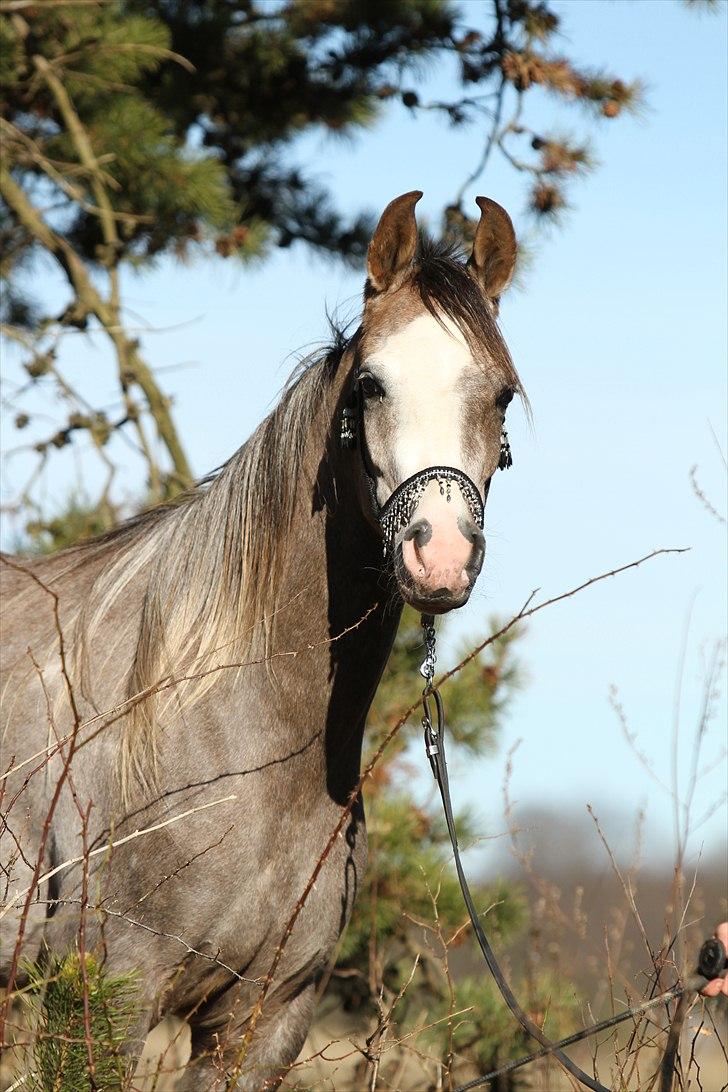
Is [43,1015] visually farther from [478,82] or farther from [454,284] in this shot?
[478,82]

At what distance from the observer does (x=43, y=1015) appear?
1799mm

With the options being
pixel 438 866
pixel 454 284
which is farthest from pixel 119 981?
pixel 438 866

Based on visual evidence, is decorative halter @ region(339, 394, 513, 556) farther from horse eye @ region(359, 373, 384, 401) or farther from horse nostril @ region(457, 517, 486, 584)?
horse eye @ region(359, 373, 384, 401)

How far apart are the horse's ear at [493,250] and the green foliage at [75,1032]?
5.56 feet

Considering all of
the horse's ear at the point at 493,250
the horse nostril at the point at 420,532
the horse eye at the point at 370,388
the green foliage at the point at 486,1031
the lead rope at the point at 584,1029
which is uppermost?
the horse's ear at the point at 493,250

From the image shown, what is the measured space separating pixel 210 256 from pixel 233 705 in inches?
135

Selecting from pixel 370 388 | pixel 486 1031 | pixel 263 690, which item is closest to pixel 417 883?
pixel 486 1031

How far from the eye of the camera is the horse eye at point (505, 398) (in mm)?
2512

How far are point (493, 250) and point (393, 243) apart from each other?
0.82 ft

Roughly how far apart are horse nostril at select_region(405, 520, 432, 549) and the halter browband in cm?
3

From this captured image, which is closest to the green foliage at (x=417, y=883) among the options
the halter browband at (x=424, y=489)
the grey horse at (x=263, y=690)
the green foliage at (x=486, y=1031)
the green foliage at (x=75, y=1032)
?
the green foliage at (x=486, y=1031)

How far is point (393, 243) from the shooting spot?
267 centimetres

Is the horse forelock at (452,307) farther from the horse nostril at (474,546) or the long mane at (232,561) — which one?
the horse nostril at (474,546)

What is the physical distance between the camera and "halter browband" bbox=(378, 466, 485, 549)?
2.26m
